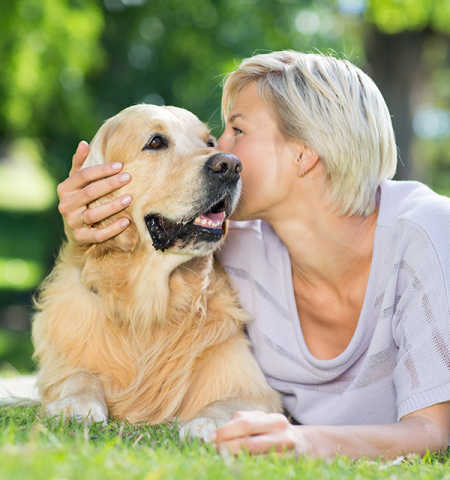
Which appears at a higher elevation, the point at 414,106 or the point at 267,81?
the point at 267,81

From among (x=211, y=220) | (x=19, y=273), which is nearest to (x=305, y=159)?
(x=211, y=220)

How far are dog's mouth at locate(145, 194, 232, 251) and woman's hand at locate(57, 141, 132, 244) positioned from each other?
139 mm

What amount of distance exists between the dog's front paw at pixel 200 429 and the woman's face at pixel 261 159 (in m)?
0.97

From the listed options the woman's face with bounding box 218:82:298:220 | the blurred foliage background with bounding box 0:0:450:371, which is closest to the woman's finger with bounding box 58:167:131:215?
the woman's face with bounding box 218:82:298:220

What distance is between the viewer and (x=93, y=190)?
115 inches

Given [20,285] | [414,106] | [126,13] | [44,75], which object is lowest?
[20,285]

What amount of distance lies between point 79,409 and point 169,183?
3.32ft

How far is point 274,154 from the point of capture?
3.03 m

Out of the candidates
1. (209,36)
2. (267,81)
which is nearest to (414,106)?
(209,36)

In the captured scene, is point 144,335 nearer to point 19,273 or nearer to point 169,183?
point 169,183

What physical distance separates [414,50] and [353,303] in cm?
1007

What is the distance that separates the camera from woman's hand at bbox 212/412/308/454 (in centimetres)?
204

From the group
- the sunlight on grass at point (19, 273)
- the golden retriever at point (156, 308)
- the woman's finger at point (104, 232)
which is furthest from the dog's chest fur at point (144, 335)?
the sunlight on grass at point (19, 273)

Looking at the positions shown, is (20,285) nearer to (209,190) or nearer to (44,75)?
(44,75)
